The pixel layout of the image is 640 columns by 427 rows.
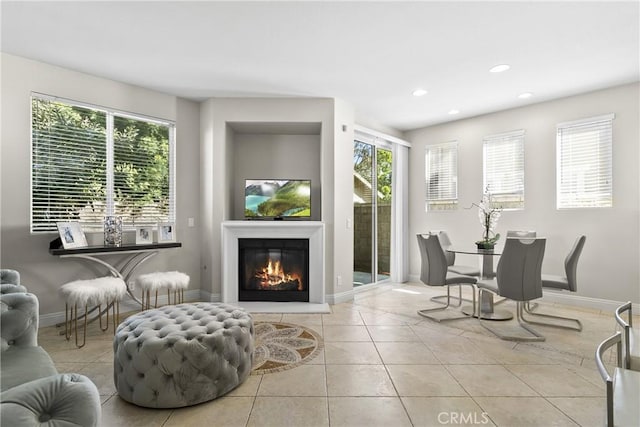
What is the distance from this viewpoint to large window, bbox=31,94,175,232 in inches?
135

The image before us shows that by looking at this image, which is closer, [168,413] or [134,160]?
[168,413]

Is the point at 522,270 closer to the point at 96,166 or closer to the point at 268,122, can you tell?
the point at 268,122

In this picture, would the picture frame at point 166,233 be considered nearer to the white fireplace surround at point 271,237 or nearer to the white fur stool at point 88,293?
the white fireplace surround at point 271,237

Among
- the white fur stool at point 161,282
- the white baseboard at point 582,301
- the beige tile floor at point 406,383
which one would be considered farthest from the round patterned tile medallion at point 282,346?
the white baseboard at point 582,301

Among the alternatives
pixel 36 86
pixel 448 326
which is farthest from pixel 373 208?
pixel 36 86

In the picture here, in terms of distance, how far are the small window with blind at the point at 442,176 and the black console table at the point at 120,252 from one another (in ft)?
13.9

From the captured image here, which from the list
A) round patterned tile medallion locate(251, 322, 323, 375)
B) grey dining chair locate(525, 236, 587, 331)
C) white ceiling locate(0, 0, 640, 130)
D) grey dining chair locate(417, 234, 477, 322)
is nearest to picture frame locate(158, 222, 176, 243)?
round patterned tile medallion locate(251, 322, 323, 375)

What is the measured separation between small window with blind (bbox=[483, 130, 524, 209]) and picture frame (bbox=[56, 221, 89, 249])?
530cm

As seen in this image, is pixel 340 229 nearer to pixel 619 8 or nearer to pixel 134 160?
pixel 134 160

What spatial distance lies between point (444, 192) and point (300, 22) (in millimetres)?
3985

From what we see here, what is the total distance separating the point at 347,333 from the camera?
3324mm

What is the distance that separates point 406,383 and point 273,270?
255 cm

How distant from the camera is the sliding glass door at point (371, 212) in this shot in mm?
5391

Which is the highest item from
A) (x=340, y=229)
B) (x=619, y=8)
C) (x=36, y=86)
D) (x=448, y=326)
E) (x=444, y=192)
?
(x=619, y=8)
